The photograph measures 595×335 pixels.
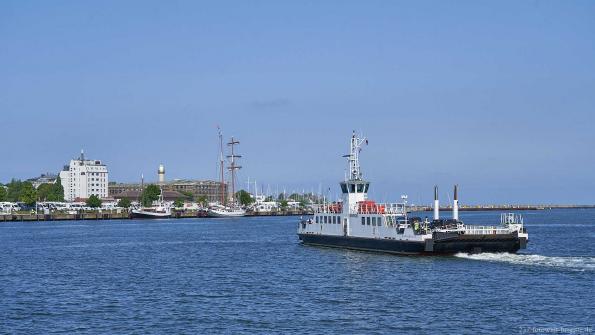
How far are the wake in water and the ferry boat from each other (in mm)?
916

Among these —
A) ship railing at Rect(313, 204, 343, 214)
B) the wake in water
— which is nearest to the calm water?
the wake in water

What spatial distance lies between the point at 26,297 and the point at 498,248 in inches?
1665

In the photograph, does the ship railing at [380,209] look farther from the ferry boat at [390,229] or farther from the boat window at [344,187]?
the boat window at [344,187]

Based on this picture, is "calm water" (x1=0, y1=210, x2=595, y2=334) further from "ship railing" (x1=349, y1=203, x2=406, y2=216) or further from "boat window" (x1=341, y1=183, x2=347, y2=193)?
"boat window" (x1=341, y1=183, x2=347, y2=193)

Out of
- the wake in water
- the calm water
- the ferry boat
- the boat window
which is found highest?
the boat window

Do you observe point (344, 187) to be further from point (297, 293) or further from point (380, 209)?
point (297, 293)

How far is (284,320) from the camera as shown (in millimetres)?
45531

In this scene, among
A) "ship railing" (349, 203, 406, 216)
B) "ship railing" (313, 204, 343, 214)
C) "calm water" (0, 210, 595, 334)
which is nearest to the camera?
"calm water" (0, 210, 595, 334)

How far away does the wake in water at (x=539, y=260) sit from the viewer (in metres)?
67.6

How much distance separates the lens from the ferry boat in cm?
7606

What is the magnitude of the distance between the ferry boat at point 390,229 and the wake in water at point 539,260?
3.00 feet

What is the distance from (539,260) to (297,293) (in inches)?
1041

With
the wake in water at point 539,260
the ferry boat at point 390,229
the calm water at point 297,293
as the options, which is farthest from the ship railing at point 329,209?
the wake in water at point 539,260

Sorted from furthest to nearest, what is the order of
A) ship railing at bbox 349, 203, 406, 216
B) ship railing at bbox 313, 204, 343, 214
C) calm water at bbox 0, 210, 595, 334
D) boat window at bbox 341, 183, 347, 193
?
ship railing at bbox 313, 204, 343, 214 → boat window at bbox 341, 183, 347, 193 → ship railing at bbox 349, 203, 406, 216 → calm water at bbox 0, 210, 595, 334
